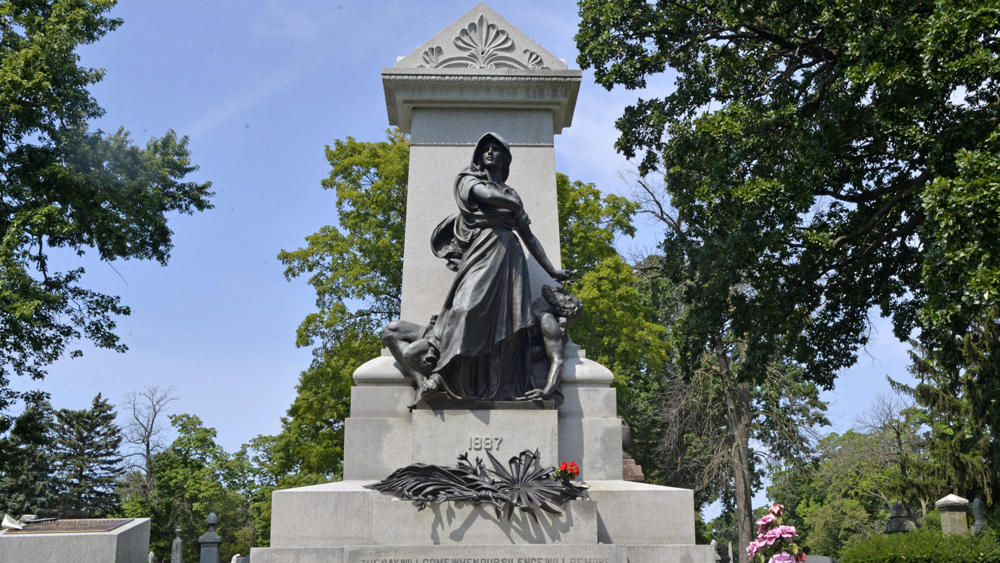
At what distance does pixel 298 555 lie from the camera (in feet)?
21.6

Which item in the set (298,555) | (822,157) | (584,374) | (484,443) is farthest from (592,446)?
(822,157)

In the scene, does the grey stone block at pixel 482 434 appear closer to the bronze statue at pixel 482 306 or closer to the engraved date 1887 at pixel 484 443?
the engraved date 1887 at pixel 484 443

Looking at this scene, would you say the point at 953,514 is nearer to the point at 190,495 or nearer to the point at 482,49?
the point at 482,49

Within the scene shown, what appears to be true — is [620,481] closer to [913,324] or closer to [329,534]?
[329,534]

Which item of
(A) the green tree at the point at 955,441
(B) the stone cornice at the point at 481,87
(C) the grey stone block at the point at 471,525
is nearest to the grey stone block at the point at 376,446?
(C) the grey stone block at the point at 471,525

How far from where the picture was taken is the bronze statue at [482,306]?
7621 millimetres

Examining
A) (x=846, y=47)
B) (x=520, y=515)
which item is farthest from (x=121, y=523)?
(x=846, y=47)

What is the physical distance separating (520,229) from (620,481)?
8.21ft

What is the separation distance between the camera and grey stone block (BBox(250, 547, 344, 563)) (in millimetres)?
6547

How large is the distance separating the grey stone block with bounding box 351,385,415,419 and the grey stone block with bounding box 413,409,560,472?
331 mm

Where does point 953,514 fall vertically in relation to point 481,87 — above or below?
below

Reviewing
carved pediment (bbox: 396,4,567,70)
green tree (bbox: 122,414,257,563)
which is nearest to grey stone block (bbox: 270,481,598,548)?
carved pediment (bbox: 396,4,567,70)

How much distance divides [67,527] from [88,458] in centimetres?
4675

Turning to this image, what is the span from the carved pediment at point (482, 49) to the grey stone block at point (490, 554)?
503cm
